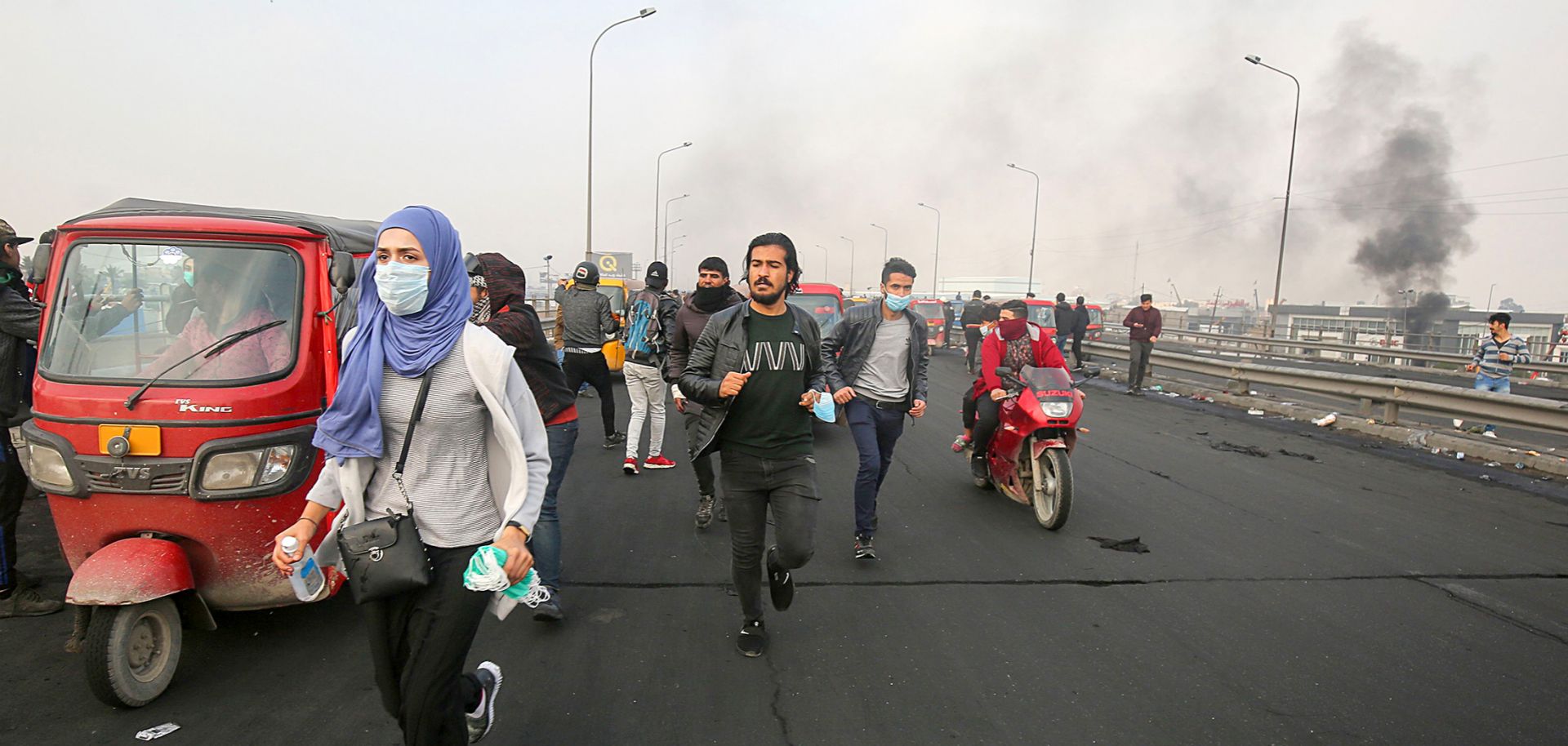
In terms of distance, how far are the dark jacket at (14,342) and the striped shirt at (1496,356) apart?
14521 mm

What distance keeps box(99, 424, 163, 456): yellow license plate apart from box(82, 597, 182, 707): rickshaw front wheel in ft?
2.01

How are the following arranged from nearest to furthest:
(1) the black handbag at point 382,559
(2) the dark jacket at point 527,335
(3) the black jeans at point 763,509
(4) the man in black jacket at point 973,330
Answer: (1) the black handbag at point 382,559, (3) the black jeans at point 763,509, (2) the dark jacket at point 527,335, (4) the man in black jacket at point 973,330

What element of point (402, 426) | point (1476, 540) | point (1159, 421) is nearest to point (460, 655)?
point (402, 426)

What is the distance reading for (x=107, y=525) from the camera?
3.34 meters

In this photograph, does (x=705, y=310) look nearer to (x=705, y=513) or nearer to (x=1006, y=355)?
(x=705, y=513)

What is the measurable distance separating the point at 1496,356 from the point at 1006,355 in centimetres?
829

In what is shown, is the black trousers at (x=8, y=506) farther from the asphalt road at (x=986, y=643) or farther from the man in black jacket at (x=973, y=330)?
the man in black jacket at (x=973, y=330)

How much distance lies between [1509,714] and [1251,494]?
4018 mm

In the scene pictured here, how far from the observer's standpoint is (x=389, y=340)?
2289 millimetres

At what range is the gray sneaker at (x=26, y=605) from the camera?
4.02m

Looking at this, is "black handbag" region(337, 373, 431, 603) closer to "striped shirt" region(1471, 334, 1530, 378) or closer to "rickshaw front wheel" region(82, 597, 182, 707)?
"rickshaw front wheel" region(82, 597, 182, 707)

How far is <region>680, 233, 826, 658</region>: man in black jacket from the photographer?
371cm

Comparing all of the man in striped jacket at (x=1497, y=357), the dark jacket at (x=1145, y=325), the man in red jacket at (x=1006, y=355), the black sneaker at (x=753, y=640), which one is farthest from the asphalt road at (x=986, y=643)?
the dark jacket at (x=1145, y=325)

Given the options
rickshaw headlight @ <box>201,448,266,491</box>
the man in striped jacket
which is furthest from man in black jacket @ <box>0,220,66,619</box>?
the man in striped jacket
